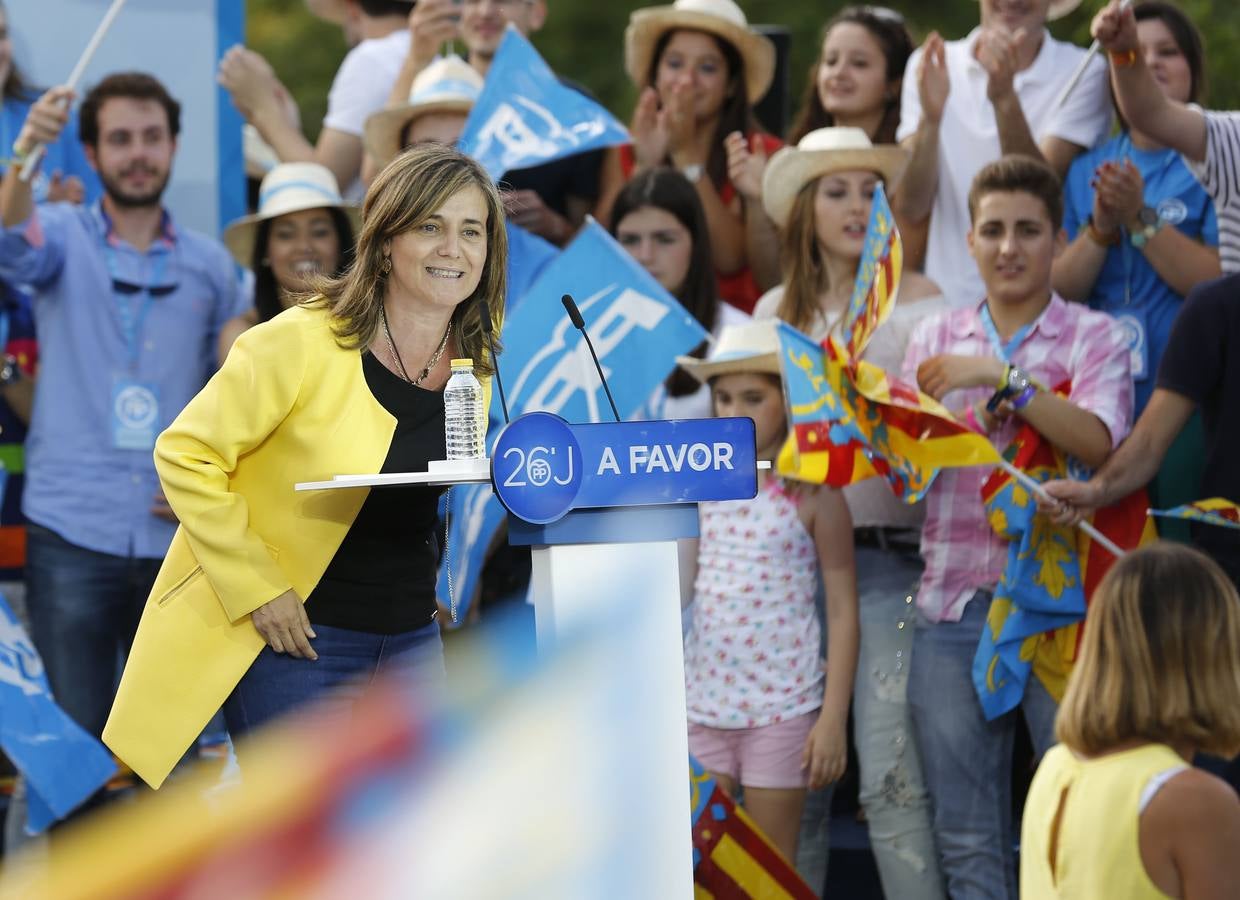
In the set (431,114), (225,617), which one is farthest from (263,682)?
(431,114)

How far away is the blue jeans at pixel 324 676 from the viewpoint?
3.67m

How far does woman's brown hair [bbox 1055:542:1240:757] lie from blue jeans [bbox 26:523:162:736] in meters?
3.44

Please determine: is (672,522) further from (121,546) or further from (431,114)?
(431,114)

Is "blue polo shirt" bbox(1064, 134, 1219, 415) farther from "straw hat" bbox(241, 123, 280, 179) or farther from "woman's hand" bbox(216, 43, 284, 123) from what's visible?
"straw hat" bbox(241, 123, 280, 179)

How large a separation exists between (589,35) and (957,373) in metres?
13.5

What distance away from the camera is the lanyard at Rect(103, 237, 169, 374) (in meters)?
6.05

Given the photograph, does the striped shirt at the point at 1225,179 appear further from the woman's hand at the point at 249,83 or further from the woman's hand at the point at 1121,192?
the woman's hand at the point at 249,83

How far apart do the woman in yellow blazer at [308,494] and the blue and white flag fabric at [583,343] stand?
1.72m

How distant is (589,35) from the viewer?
18.0m

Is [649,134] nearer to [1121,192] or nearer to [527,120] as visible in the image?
[527,120]

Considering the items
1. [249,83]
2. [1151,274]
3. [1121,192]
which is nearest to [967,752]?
[1151,274]

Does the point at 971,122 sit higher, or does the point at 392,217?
the point at 971,122

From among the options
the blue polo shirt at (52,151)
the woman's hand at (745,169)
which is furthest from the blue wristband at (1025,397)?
the blue polo shirt at (52,151)

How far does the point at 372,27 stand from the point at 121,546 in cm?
259
